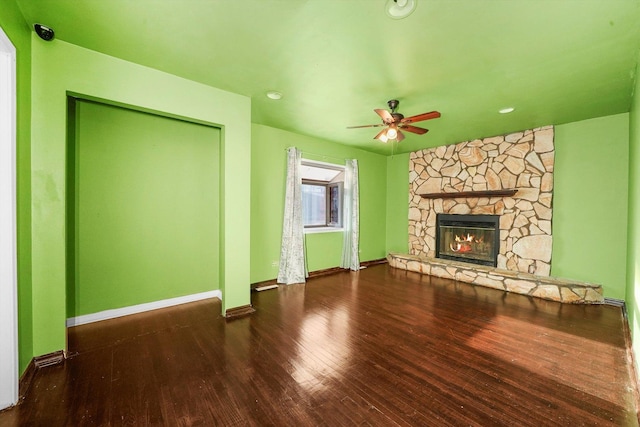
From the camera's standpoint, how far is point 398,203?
6195 mm

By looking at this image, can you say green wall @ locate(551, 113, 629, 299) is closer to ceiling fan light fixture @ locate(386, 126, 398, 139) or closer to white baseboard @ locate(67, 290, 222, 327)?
ceiling fan light fixture @ locate(386, 126, 398, 139)

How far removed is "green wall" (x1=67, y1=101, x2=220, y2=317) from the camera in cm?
289

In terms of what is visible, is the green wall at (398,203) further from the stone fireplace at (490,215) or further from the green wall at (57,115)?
the green wall at (57,115)

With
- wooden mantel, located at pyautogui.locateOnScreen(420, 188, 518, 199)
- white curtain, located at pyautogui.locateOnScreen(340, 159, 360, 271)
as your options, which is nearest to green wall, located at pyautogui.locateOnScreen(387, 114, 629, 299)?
wooden mantel, located at pyautogui.locateOnScreen(420, 188, 518, 199)

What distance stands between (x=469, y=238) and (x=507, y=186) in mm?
1167

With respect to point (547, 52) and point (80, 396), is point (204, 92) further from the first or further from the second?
point (547, 52)

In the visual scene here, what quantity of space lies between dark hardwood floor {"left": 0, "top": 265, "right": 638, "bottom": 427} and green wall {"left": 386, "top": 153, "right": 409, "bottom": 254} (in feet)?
9.18

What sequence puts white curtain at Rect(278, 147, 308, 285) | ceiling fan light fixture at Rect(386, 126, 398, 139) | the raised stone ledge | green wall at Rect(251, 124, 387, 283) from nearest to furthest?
ceiling fan light fixture at Rect(386, 126, 398, 139) → the raised stone ledge → green wall at Rect(251, 124, 387, 283) → white curtain at Rect(278, 147, 308, 285)

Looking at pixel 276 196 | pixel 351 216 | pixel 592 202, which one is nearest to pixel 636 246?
pixel 592 202

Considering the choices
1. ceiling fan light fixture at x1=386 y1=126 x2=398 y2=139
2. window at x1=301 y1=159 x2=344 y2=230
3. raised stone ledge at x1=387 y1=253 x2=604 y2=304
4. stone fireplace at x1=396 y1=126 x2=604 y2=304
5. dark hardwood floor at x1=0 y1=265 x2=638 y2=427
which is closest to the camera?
dark hardwood floor at x1=0 y1=265 x2=638 y2=427

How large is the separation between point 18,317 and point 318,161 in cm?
423

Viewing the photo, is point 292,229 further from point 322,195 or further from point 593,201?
point 593,201

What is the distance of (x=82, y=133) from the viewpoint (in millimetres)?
2838

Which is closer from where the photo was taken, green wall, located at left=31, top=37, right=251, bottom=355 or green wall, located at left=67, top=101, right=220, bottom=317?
green wall, located at left=31, top=37, right=251, bottom=355
